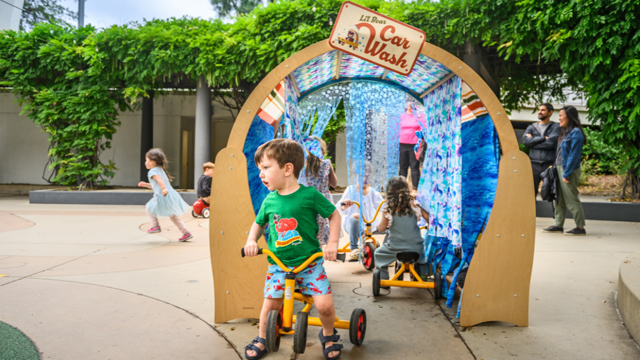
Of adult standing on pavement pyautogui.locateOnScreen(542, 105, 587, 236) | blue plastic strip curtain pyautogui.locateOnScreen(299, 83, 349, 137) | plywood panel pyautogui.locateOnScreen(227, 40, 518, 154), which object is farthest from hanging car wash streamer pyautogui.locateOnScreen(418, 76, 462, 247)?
adult standing on pavement pyautogui.locateOnScreen(542, 105, 587, 236)

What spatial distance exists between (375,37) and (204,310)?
2374mm

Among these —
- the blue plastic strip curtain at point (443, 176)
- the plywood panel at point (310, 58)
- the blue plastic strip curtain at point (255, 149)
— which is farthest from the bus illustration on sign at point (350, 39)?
the blue plastic strip curtain at point (443, 176)

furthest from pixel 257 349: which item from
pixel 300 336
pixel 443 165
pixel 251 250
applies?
pixel 443 165

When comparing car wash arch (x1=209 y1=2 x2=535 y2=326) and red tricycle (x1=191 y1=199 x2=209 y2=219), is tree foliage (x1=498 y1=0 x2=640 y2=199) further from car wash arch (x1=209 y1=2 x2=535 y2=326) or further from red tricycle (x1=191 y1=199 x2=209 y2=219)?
red tricycle (x1=191 y1=199 x2=209 y2=219)

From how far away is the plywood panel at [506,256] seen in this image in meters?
3.16

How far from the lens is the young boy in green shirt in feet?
8.66

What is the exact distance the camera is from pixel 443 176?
13.1 ft

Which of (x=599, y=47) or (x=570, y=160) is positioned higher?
(x=599, y=47)

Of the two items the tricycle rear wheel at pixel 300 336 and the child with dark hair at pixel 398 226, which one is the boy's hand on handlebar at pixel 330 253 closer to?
the tricycle rear wheel at pixel 300 336

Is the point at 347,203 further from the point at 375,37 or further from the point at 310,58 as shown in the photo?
the point at 375,37

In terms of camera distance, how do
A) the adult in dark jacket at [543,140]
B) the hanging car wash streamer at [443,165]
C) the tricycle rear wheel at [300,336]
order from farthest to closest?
the adult in dark jacket at [543,140], the hanging car wash streamer at [443,165], the tricycle rear wheel at [300,336]

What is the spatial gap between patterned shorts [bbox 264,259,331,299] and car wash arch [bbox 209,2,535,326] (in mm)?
586

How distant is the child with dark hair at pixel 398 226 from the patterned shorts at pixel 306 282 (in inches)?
58.4

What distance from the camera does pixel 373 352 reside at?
9.08 feet
